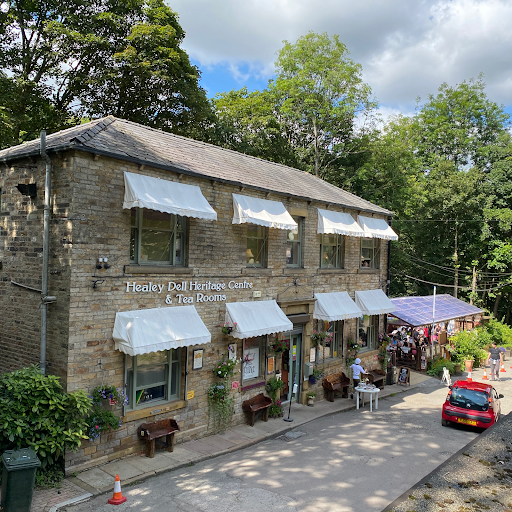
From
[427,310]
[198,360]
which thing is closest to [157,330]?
[198,360]

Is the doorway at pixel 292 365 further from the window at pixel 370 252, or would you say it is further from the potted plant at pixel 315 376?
the window at pixel 370 252

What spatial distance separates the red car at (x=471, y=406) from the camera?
12969 mm

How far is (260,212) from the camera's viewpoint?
1220cm

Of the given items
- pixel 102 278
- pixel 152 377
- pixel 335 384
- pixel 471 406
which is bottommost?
pixel 335 384

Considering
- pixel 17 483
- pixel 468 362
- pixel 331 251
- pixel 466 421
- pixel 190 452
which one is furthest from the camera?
pixel 468 362

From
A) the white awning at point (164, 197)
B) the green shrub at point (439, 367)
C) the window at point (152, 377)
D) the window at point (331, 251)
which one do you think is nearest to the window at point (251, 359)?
the window at point (152, 377)

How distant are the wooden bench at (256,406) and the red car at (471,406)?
5446 millimetres

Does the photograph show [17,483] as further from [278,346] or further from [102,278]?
[278,346]

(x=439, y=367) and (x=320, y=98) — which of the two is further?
(x=320, y=98)

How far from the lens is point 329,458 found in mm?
10438

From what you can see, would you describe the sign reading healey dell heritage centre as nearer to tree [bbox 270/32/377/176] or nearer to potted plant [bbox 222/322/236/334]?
potted plant [bbox 222/322/236/334]

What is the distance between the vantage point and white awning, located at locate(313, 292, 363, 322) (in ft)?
49.0

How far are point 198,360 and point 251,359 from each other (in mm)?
2404

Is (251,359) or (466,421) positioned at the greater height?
(251,359)
